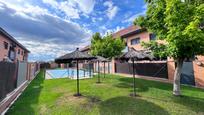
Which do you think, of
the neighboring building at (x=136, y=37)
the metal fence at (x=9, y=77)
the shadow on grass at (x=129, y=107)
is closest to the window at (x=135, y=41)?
the neighboring building at (x=136, y=37)

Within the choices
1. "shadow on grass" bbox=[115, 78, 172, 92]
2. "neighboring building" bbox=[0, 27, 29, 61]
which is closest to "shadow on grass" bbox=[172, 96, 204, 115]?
"shadow on grass" bbox=[115, 78, 172, 92]

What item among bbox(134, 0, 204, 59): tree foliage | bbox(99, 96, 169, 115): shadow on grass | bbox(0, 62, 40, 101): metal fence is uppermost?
bbox(134, 0, 204, 59): tree foliage

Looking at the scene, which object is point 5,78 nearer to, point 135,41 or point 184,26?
point 184,26

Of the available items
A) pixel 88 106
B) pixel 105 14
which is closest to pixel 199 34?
pixel 88 106

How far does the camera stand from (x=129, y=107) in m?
7.14

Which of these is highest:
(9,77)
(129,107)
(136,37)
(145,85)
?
(136,37)

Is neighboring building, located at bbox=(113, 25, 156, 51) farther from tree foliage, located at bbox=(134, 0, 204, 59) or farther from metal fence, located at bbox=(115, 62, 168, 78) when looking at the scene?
tree foliage, located at bbox=(134, 0, 204, 59)

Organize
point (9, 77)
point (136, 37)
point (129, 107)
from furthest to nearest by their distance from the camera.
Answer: point (136, 37)
point (9, 77)
point (129, 107)

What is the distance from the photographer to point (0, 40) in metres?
15.8

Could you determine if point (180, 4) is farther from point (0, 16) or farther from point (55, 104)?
point (0, 16)

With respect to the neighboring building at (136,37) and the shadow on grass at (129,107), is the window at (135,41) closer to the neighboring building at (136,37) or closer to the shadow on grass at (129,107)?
the neighboring building at (136,37)

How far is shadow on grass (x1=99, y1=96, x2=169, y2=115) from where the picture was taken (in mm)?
6470

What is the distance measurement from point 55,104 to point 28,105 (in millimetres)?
1387

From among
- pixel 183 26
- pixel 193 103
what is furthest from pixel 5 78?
pixel 193 103
